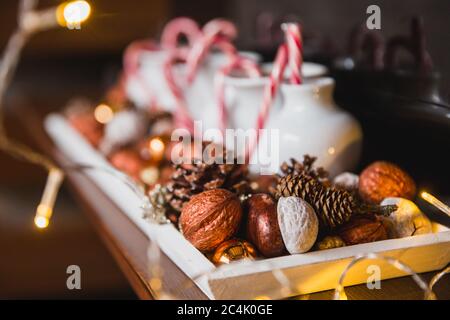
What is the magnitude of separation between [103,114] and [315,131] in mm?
652

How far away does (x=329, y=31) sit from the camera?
139cm

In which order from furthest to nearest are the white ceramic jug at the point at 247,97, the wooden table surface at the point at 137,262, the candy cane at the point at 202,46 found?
the candy cane at the point at 202,46
the white ceramic jug at the point at 247,97
the wooden table surface at the point at 137,262

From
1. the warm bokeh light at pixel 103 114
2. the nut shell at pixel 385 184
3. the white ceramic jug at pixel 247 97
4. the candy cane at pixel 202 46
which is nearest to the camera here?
the nut shell at pixel 385 184

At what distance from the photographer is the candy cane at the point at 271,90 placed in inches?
32.8

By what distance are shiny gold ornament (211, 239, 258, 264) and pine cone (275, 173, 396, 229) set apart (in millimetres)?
82

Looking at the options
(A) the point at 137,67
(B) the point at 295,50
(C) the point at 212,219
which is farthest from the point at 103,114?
(C) the point at 212,219

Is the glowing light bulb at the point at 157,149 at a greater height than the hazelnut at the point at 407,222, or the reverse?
the glowing light bulb at the point at 157,149

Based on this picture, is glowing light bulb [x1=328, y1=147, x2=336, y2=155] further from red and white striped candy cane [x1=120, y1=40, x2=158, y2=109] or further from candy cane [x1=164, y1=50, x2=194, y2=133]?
red and white striped candy cane [x1=120, y1=40, x2=158, y2=109]

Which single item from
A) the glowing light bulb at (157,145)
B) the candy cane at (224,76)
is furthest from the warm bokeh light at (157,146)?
the candy cane at (224,76)

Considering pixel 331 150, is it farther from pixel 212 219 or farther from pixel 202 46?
pixel 202 46

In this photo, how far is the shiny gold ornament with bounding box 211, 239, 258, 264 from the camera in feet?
1.93

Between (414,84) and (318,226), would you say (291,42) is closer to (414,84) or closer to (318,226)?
(414,84)

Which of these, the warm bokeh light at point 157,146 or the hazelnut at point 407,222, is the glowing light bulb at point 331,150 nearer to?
the hazelnut at point 407,222

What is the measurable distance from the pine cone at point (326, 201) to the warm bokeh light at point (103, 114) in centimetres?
70
